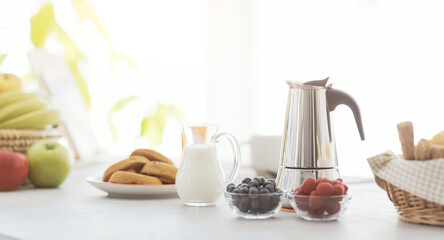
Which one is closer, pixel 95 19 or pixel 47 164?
pixel 47 164

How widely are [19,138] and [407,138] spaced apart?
109cm

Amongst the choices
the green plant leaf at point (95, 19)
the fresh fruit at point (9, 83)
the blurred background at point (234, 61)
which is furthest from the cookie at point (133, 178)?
the green plant leaf at point (95, 19)

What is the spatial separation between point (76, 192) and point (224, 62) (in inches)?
72.3

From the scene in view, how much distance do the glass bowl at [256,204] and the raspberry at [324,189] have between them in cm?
7

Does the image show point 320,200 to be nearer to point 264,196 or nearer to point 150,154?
point 264,196

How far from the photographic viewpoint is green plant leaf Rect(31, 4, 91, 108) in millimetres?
3174

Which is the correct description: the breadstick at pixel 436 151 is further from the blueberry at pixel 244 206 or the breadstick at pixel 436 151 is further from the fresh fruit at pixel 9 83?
the fresh fruit at pixel 9 83

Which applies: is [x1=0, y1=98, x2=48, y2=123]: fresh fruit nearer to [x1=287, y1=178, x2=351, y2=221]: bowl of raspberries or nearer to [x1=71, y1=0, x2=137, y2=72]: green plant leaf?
[x1=287, y1=178, x2=351, y2=221]: bowl of raspberries

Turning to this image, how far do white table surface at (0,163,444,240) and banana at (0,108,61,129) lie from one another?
1.39 feet

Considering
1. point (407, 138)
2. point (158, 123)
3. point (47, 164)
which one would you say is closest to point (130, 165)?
point (47, 164)

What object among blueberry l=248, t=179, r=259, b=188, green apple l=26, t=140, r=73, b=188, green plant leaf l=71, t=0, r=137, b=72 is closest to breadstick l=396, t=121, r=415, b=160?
blueberry l=248, t=179, r=259, b=188

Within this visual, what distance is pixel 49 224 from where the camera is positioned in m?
0.90

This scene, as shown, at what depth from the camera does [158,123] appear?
350 cm

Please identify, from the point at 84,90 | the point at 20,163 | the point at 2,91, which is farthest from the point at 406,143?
the point at 84,90
